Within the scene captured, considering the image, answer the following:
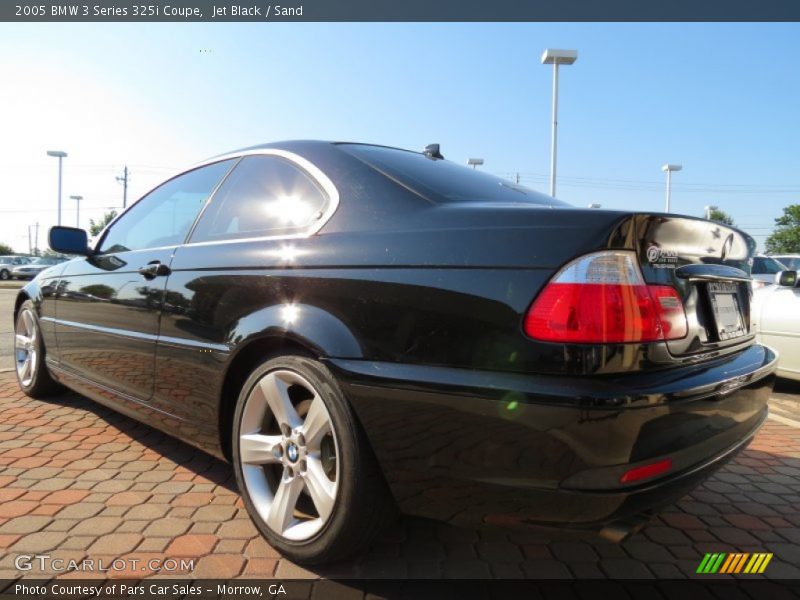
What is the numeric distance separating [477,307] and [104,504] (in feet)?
6.68

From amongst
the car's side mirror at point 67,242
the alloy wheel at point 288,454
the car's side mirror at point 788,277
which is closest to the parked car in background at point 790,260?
the car's side mirror at point 788,277

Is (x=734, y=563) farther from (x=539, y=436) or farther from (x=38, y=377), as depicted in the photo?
(x=38, y=377)

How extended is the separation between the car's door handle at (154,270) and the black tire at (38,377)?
6.19 ft

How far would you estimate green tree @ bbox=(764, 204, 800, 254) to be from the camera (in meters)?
61.0

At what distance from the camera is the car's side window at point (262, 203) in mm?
2236

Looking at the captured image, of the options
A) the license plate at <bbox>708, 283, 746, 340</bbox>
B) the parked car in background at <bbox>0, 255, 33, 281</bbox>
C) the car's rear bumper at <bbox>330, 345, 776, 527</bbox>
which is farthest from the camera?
the parked car in background at <bbox>0, 255, 33, 281</bbox>

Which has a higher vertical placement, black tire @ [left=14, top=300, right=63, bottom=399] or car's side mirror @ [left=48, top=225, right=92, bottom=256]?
car's side mirror @ [left=48, top=225, right=92, bottom=256]

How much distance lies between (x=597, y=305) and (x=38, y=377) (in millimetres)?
4308

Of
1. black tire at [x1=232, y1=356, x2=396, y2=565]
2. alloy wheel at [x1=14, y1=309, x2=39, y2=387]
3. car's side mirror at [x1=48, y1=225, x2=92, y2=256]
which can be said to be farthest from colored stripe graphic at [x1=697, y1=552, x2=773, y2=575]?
alloy wheel at [x1=14, y1=309, x2=39, y2=387]

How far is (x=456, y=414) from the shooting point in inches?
62.1

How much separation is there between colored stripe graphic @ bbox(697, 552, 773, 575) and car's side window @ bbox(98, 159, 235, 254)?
272 cm

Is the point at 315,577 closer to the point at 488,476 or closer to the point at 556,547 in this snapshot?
the point at 488,476

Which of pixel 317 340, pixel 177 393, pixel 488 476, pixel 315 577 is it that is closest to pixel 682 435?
pixel 488 476

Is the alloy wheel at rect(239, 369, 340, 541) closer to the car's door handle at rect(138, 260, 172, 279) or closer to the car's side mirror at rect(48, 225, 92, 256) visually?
the car's door handle at rect(138, 260, 172, 279)
